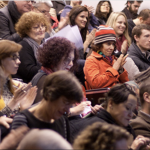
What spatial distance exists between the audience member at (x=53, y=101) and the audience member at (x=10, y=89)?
1.54 ft

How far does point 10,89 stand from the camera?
266 cm

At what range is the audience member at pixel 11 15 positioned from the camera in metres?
3.78

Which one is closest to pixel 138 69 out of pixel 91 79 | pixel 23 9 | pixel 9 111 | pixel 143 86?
pixel 91 79

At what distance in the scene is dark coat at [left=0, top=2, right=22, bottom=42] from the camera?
3650mm

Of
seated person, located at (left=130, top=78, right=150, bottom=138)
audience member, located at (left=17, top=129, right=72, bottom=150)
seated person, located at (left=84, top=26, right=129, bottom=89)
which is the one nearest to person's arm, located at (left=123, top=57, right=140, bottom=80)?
seated person, located at (left=84, top=26, right=129, bottom=89)

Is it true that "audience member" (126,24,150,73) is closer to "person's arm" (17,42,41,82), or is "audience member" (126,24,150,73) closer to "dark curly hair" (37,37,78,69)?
"person's arm" (17,42,41,82)

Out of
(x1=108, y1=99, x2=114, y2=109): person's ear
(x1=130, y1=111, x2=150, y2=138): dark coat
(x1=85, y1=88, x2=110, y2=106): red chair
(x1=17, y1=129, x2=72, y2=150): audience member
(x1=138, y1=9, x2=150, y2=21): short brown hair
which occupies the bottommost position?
(x1=130, y1=111, x2=150, y2=138): dark coat

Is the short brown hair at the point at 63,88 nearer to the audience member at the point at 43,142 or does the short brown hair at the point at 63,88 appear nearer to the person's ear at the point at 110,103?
the person's ear at the point at 110,103

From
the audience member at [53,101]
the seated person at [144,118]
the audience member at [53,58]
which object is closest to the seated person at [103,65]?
the seated person at [144,118]

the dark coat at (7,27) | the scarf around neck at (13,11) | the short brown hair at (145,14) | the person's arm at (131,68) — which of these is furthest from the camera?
the short brown hair at (145,14)

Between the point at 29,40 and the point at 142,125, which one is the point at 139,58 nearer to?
the point at 29,40

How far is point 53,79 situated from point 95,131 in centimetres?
69

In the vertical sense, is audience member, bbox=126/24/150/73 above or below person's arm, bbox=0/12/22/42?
below

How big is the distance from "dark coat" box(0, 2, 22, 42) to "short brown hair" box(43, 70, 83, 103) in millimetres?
1885
